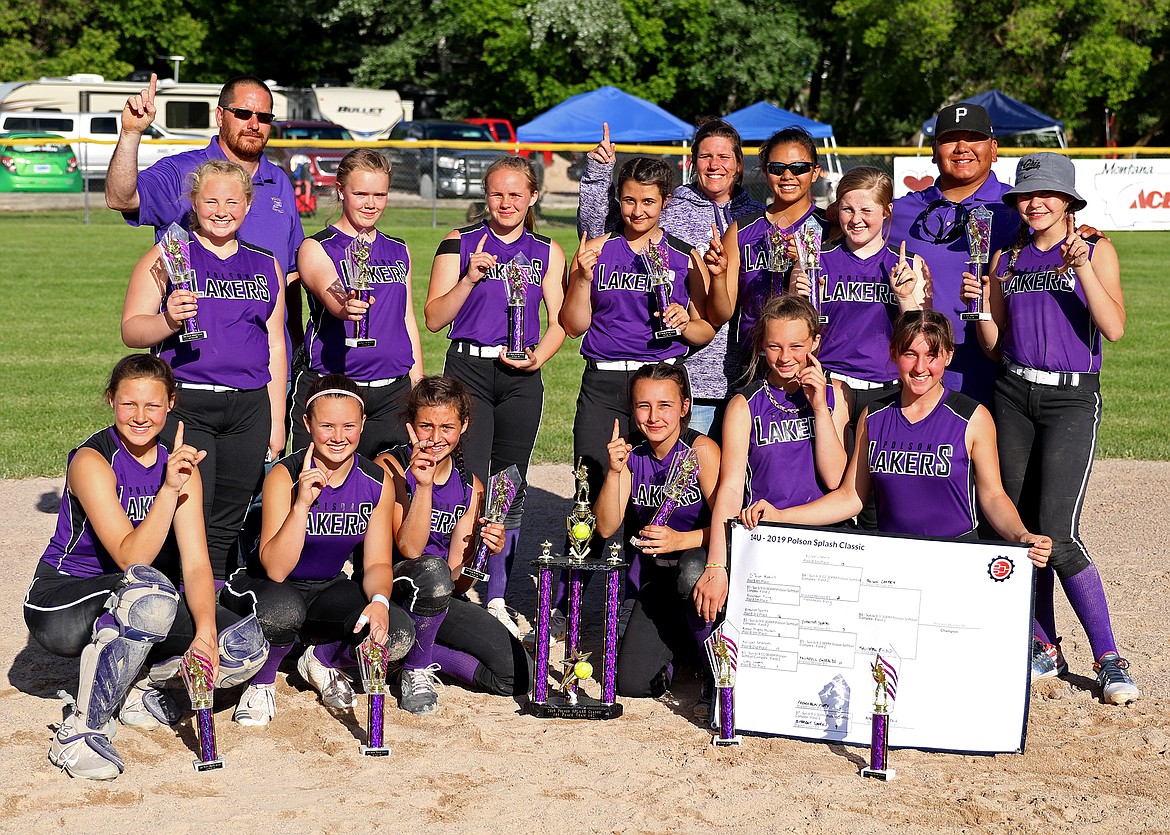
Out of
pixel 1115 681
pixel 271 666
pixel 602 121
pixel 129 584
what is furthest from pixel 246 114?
pixel 602 121

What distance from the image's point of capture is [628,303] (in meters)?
5.69

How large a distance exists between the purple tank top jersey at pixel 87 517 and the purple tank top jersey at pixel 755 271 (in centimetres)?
245

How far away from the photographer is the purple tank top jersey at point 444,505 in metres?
5.27

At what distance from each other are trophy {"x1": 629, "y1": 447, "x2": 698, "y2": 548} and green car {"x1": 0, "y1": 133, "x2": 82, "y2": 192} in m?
23.8

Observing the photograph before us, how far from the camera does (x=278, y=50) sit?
40.3 metres

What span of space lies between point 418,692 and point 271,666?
1.79 feet

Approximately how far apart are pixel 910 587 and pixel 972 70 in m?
31.9

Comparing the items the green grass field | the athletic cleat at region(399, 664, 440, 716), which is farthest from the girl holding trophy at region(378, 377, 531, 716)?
the green grass field

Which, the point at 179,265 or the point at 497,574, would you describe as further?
the point at 497,574

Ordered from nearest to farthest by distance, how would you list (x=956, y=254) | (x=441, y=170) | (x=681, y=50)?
(x=956, y=254) → (x=441, y=170) → (x=681, y=50)

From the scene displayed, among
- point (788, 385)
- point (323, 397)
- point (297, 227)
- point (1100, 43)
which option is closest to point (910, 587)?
point (788, 385)

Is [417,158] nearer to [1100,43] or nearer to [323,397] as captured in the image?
[1100,43]

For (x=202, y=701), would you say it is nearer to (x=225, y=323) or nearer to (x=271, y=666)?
(x=271, y=666)

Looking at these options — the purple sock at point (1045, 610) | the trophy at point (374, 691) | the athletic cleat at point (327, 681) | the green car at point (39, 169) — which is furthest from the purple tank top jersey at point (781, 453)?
the green car at point (39, 169)
